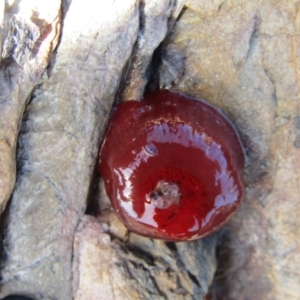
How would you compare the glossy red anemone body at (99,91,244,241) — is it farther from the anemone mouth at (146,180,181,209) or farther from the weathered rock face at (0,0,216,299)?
the weathered rock face at (0,0,216,299)

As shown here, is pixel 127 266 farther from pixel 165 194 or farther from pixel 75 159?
pixel 75 159

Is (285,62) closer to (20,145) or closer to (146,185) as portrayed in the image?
(146,185)

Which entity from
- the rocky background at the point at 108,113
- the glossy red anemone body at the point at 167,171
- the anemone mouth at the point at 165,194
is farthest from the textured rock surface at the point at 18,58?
the anemone mouth at the point at 165,194

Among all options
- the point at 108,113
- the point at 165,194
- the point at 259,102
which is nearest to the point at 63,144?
the point at 108,113

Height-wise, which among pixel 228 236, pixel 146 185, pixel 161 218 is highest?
pixel 146 185

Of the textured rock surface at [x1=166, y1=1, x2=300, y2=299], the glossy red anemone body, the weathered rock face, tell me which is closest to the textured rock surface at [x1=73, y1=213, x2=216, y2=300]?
the weathered rock face

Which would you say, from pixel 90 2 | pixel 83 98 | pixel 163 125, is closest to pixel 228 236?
pixel 163 125
